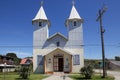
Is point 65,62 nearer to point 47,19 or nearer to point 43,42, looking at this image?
point 43,42

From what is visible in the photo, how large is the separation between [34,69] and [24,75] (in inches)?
529

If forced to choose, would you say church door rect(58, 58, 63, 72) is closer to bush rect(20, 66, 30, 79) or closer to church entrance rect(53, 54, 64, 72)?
church entrance rect(53, 54, 64, 72)

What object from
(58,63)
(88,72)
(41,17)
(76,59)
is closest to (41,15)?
(41,17)

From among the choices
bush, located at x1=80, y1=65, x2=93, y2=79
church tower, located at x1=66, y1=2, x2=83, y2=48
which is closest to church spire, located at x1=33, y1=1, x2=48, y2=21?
church tower, located at x1=66, y1=2, x2=83, y2=48

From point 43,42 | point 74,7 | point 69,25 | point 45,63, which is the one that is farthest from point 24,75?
point 74,7

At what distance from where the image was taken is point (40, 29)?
37344 mm

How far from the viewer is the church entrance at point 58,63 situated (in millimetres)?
35062

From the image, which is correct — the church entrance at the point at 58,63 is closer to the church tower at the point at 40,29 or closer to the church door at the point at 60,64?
the church door at the point at 60,64

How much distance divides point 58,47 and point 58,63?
281 centimetres

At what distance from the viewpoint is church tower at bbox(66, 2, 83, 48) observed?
119ft

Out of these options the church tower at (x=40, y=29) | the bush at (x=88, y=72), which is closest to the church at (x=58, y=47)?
the church tower at (x=40, y=29)

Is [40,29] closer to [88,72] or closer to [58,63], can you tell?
[58,63]

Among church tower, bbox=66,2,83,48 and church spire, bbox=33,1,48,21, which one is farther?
church spire, bbox=33,1,48,21

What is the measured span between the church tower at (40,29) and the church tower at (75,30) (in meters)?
4.21
